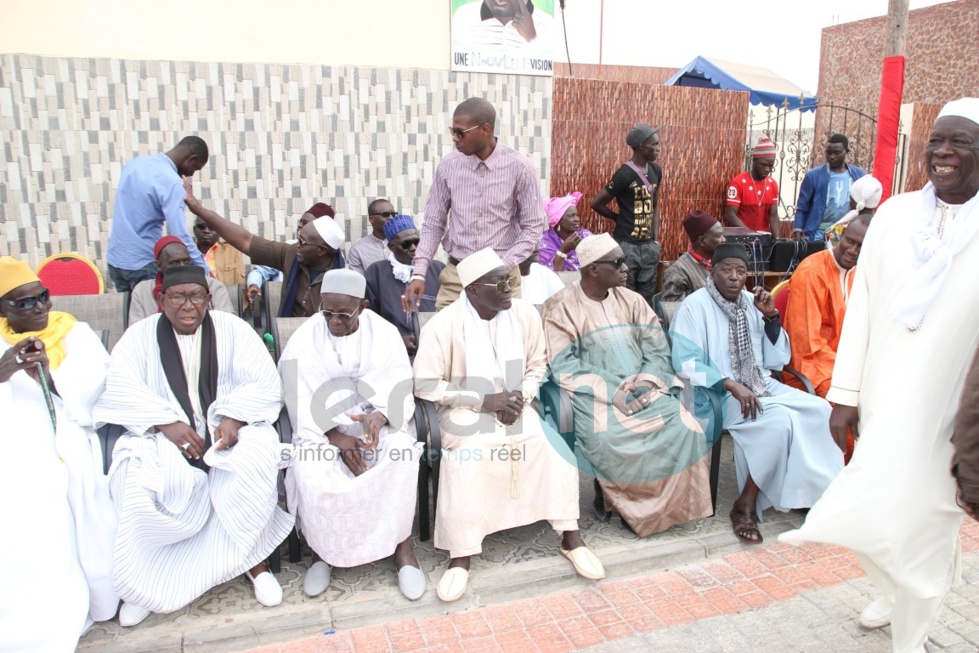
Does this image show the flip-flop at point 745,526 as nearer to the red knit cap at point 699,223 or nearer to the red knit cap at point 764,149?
the red knit cap at point 699,223

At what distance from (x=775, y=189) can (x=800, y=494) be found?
483cm

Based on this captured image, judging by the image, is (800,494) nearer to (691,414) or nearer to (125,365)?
(691,414)

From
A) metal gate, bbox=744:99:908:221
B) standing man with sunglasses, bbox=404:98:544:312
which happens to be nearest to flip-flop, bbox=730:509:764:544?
standing man with sunglasses, bbox=404:98:544:312

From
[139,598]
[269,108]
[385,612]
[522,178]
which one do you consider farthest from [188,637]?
[269,108]

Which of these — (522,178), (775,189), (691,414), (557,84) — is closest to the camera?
(691,414)

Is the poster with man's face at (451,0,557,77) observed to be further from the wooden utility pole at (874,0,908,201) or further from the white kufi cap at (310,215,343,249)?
the wooden utility pole at (874,0,908,201)

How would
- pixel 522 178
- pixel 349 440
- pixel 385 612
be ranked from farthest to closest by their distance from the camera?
pixel 522 178
pixel 349 440
pixel 385 612

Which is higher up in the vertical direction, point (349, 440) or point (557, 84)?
point (557, 84)

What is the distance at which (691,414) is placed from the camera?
4.23 meters

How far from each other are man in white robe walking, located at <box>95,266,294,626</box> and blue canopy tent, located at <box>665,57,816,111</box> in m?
11.1

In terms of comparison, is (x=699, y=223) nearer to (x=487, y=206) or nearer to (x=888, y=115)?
(x=487, y=206)

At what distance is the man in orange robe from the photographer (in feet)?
15.4

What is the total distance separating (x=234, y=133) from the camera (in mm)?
6254

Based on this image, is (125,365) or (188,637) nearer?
(188,637)
